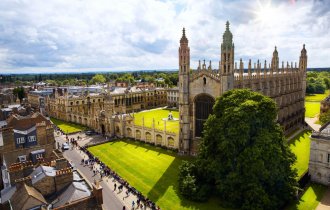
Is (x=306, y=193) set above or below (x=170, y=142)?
below

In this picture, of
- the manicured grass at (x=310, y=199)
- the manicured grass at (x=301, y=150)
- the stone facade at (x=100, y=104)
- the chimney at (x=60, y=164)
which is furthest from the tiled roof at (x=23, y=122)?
the manicured grass at (x=301, y=150)

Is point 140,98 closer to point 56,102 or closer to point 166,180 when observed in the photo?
point 56,102

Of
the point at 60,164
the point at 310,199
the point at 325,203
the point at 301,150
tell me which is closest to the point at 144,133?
the point at 60,164

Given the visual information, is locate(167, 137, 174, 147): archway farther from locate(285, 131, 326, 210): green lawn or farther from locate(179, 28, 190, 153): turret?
locate(285, 131, 326, 210): green lawn

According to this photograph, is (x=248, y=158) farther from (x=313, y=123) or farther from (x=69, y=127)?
(x=69, y=127)

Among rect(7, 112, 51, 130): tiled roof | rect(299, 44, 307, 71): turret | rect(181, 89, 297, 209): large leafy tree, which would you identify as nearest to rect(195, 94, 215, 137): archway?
rect(181, 89, 297, 209): large leafy tree
